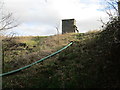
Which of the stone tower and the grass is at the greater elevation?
the stone tower

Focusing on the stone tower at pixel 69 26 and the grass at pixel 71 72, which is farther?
the stone tower at pixel 69 26

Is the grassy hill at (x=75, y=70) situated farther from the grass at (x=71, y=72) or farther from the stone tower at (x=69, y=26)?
the stone tower at (x=69, y=26)

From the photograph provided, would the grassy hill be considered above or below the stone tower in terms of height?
below

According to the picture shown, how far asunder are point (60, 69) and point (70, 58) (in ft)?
2.47

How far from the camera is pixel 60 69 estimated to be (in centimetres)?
464

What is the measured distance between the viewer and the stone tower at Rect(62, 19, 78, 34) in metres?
10.4

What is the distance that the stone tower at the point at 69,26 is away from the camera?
10359mm

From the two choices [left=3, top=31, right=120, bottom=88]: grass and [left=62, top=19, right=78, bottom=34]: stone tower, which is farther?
[left=62, top=19, right=78, bottom=34]: stone tower

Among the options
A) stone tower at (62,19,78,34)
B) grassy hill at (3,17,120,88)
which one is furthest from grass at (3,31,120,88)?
stone tower at (62,19,78,34)

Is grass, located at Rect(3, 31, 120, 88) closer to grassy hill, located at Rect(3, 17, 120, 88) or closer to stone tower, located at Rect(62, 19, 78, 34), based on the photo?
grassy hill, located at Rect(3, 17, 120, 88)

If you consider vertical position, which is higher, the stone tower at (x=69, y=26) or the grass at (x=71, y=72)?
the stone tower at (x=69, y=26)

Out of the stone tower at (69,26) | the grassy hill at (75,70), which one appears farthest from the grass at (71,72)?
the stone tower at (69,26)

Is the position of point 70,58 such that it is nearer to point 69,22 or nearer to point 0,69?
point 0,69

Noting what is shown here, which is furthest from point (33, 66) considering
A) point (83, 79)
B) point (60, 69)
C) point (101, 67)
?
point (101, 67)
